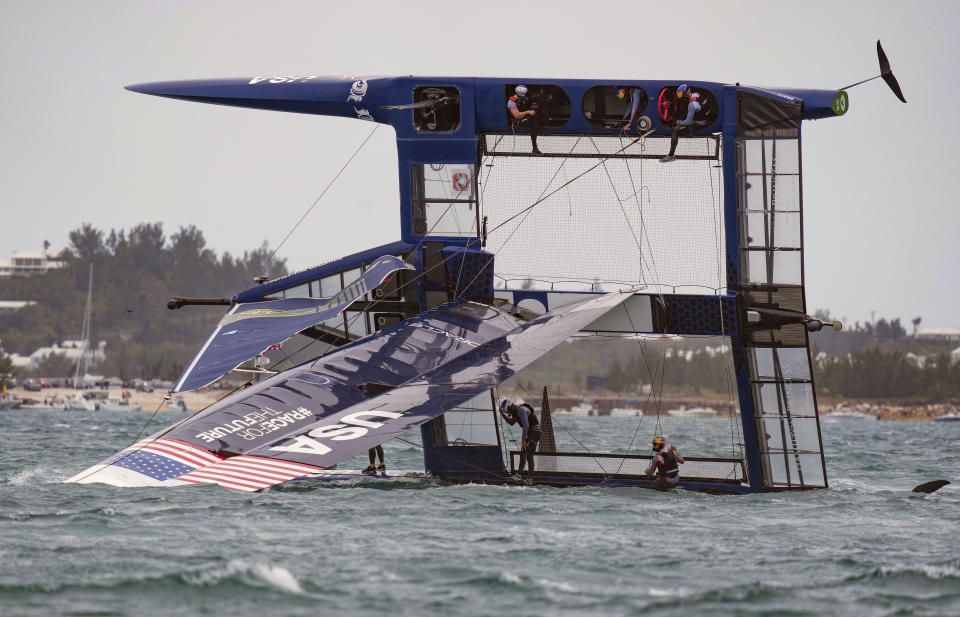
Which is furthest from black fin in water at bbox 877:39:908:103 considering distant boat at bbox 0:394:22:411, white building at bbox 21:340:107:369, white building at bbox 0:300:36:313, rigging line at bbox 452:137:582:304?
white building at bbox 0:300:36:313

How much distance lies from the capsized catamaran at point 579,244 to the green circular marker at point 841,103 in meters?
0.04

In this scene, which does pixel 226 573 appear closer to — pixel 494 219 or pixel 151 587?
pixel 151 587

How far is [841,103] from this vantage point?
673 inches

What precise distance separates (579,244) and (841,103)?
155 inches

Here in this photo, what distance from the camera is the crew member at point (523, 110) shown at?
1733cm

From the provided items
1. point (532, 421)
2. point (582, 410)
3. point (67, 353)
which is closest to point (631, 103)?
point (532, 421)

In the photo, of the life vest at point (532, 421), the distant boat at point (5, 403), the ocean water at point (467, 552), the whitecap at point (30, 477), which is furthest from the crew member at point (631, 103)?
the distant boat at point (5, 403)

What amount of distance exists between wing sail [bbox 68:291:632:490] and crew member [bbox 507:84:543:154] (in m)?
2.44

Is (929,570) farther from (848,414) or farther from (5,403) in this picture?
(848,414)

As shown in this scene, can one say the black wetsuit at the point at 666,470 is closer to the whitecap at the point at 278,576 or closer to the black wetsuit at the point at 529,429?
the black wetsuit at the point at 529,429

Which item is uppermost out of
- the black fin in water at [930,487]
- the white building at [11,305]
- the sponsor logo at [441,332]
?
the white building at [11,305]

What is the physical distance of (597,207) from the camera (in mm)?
18281

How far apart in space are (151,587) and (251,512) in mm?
3985

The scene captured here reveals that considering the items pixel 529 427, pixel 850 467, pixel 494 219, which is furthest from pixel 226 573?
pixel 850 467
